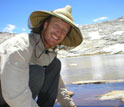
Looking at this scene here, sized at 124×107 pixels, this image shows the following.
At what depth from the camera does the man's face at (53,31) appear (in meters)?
1.84

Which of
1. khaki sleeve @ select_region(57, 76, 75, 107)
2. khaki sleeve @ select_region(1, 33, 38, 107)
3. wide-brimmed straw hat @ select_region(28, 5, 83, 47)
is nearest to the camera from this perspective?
khaki sleeve @ select_region(1, 33, 38, 107)

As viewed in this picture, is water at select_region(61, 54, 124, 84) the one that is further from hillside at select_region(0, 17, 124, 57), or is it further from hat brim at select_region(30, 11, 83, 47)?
hillside at select_region(0, 17, 124, 57)

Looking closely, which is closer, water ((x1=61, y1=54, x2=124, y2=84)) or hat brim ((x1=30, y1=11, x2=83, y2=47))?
hat brim ((x1=30, y1=11, x2=83, y2=47))

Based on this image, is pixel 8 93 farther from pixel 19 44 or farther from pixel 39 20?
pixel 39 20

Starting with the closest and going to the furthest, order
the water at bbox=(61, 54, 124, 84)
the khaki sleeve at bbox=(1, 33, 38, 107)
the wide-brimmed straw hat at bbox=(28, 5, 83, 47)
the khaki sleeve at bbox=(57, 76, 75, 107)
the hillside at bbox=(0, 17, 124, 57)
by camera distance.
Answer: the khaki sleeve at bbox=(1, 33, 38, 107) < the wide-brimmed straw hat at bbox=(28, 5, 83, 47) < the khaki sleeve at bbox=(57, 76, 75, 107) < the water at bbox=(61, 54, 124, 84) < the hillside at bbox=(0, 17, 124, 57)

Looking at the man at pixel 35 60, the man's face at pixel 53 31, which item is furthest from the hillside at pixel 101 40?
the man's face at pixel 53 31

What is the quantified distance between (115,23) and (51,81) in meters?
55.4

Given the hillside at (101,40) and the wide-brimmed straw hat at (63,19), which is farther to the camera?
the hillside at (101,40)

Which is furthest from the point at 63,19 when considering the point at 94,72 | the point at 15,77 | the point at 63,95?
the point at 94,72

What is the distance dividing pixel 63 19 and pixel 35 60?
41 cm

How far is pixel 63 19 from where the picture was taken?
1728mm

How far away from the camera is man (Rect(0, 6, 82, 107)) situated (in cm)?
142

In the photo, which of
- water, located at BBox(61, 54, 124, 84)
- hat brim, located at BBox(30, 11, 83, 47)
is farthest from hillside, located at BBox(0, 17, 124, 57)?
hat brim, located at BBox(30, 11, 83, 47)

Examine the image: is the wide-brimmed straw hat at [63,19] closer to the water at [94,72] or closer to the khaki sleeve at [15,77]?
the khaki sleeve at [15,77]
